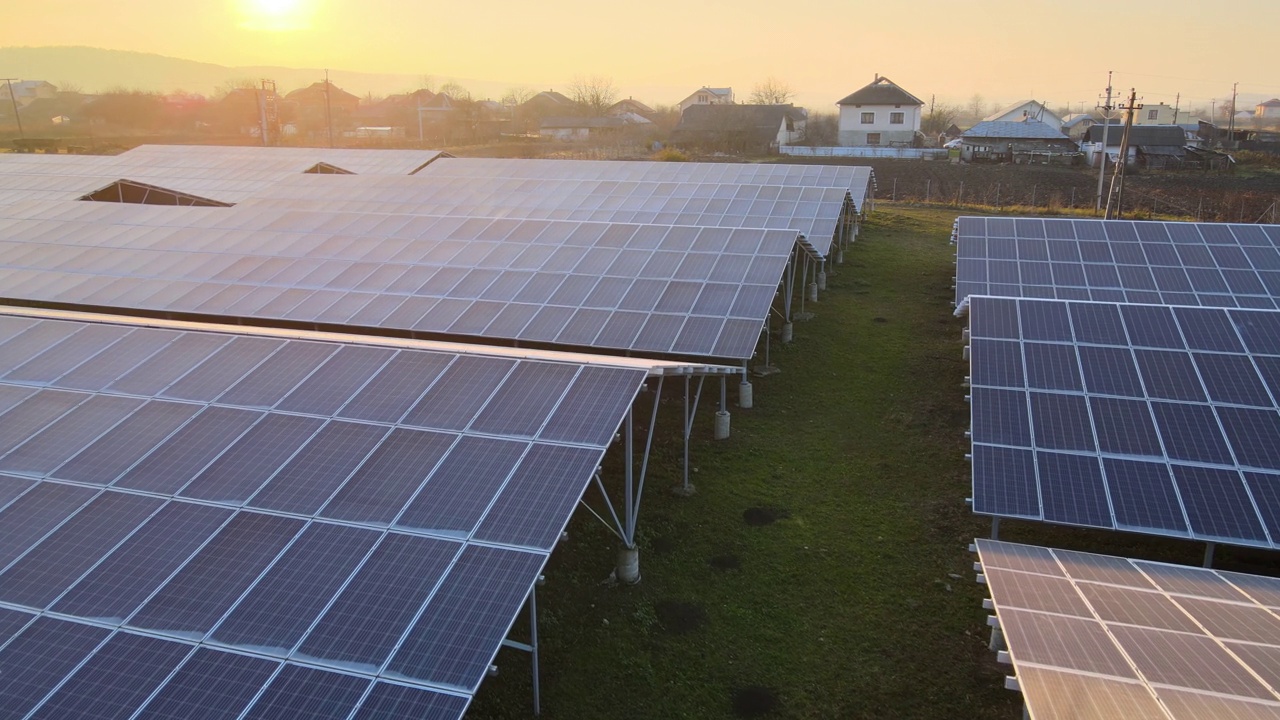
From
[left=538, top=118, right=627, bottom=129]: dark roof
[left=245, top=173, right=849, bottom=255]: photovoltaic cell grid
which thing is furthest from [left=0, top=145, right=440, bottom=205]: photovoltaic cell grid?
[left=538, top=118, right=627, bottom=129]: dark roof

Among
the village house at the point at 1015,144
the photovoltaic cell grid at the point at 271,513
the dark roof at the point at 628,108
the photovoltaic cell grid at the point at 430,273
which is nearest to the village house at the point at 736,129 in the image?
the village house at the point at 1015,144

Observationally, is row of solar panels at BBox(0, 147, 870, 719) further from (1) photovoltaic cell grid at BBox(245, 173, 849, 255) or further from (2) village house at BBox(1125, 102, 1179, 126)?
(2) village house at BBox(1125, 102, 1179, 126)

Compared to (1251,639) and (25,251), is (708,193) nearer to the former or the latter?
(25,251)

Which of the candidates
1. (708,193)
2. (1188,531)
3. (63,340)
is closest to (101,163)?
(708,193)

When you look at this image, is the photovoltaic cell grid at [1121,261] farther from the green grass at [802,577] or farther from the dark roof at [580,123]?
the dark roof at [580,123]

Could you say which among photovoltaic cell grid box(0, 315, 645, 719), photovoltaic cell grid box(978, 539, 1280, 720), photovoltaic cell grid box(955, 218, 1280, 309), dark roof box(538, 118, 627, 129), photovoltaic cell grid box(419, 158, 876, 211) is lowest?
photovoltaic cell grid box(978, 539, 1280, 720)

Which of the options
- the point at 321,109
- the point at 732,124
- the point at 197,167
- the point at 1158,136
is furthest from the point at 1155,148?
the point at 321,109
